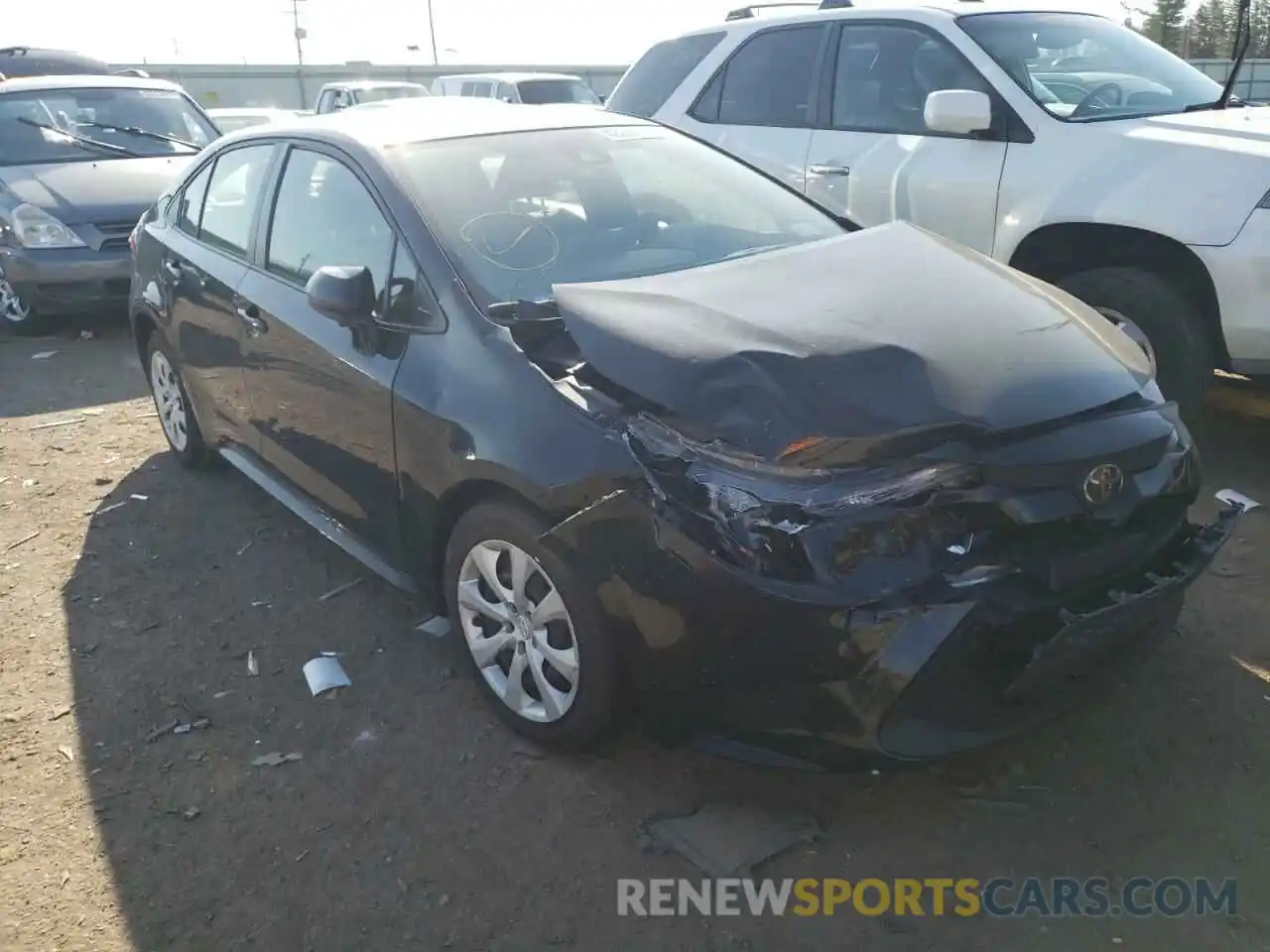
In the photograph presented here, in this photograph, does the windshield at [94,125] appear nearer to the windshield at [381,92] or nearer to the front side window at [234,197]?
the front side window at [234,197]

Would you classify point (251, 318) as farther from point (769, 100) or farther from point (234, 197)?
point (769, 100)

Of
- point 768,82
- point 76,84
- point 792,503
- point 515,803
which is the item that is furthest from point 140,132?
point 792,503

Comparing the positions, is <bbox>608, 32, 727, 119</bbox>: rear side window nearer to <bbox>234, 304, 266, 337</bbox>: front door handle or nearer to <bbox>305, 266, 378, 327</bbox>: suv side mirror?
<bbox>234, 304, 266, 337</bbox>: front door handle

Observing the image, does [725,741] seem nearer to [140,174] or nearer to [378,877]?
[378,877]

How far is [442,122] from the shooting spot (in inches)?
155

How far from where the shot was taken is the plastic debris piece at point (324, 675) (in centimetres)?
357

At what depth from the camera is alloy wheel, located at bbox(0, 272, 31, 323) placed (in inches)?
327

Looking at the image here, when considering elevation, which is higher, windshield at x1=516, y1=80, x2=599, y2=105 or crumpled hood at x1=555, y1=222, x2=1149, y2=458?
crumpled hood at x1=555, y1=222, x2=1149, y2=458

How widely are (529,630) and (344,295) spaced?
3.85 feet

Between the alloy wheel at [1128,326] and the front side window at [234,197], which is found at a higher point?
the front side window at [234,197]

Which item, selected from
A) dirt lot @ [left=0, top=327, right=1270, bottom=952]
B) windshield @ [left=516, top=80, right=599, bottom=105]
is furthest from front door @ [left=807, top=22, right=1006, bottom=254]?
windshield @ [left=516, top=80, right=599, bottom=105]

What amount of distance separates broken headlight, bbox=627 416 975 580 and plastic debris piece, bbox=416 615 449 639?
61.8 inches

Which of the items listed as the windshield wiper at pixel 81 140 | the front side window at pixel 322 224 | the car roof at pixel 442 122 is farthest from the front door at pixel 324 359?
the windshield wiper at pixel 81 140

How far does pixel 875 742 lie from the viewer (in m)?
2.47
